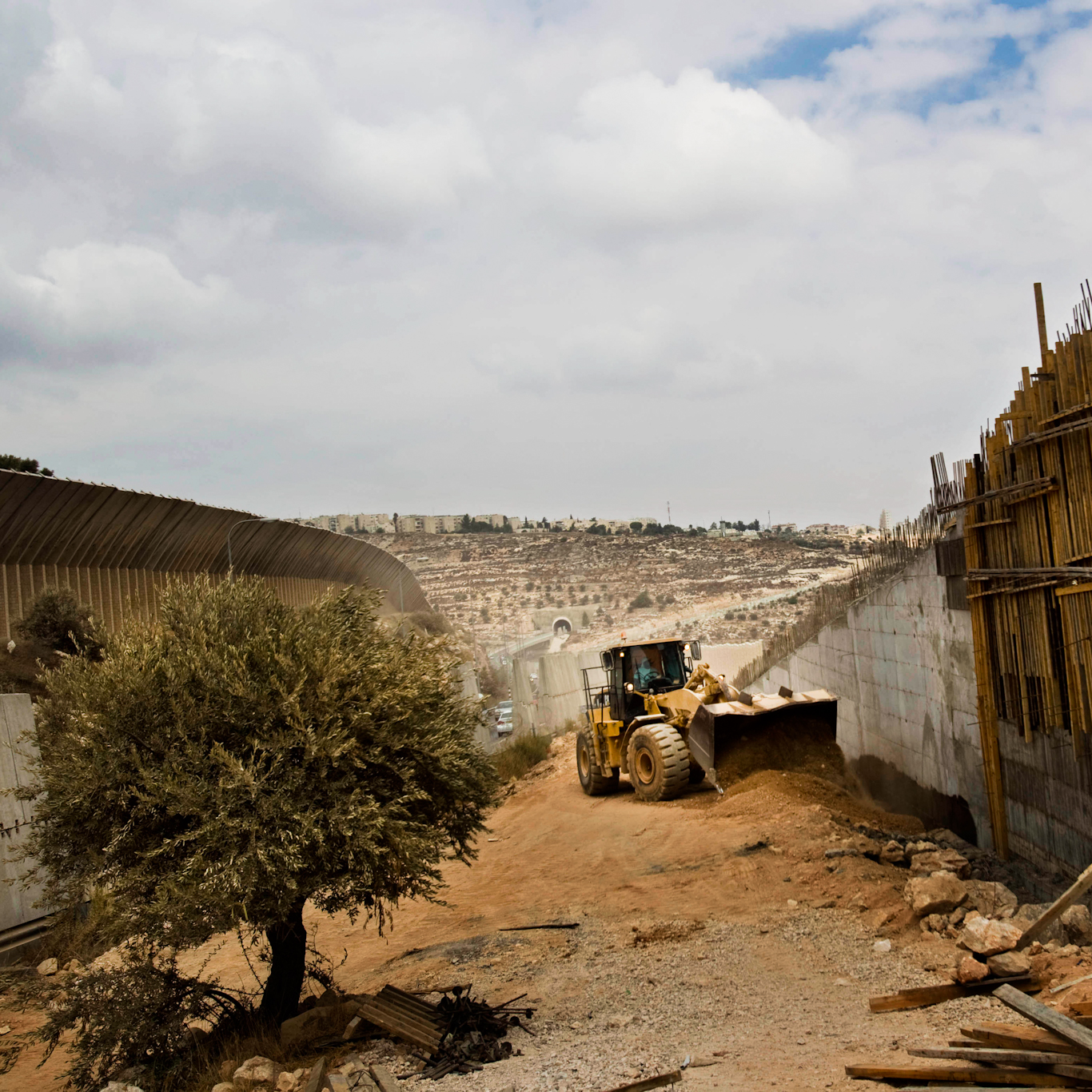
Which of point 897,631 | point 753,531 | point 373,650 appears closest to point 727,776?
point 897,631

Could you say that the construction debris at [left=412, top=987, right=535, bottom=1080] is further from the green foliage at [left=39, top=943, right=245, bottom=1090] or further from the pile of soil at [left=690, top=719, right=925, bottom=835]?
the pile of soil at [left=690, top=719, right=925, bottom=835]

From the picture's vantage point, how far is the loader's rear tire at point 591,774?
21469mm

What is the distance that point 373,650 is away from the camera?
10.2 m

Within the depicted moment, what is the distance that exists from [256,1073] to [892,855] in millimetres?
7828

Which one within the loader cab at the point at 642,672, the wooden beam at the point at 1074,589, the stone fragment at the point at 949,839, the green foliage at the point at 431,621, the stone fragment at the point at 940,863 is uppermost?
the green foliage at the point at 431,621

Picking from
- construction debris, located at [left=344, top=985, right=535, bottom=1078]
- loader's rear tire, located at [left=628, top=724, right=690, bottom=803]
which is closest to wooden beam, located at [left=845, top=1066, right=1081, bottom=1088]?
construction debris, located at [left=344, top=985, right=535, bottom=1078]

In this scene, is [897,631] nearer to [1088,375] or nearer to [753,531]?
[1088,375]

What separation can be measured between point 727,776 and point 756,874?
4.14m

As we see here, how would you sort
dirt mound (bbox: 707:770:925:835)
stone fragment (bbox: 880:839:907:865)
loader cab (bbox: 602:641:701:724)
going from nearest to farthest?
stone fragment (bbox: 880:839:907:865) → dirt mound (bbox: 707:770:925:835) → loader cab (bbox: 602:641:701:724)

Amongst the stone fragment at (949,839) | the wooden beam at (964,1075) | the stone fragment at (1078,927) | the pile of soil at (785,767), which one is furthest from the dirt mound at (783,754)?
the wooden beam at (964,1075)

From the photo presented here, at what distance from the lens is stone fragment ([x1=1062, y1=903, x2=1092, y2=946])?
891 centimetres

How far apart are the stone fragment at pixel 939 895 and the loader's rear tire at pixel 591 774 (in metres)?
10.9

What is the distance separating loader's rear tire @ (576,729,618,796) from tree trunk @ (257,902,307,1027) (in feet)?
37.1

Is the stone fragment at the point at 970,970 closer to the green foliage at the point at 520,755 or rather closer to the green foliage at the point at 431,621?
the green foliage at the point at 520,755
